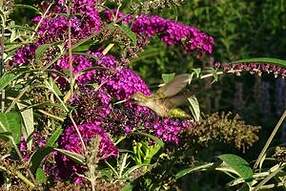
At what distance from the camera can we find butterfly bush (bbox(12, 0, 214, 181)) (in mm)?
2057

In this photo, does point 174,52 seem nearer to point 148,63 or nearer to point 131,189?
point 148,63

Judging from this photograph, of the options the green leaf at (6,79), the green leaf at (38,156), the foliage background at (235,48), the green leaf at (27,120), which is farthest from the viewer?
the foliage background at (235,48)

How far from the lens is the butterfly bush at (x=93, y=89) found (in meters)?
2.06

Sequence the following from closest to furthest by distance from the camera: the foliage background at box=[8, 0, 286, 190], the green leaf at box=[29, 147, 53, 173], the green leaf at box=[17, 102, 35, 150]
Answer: the green leaf at box=[29, 147, 53, 173] < the green leaf at box=[17, 102, 35, 150] < the foliage background at box=[8, 0, 286, 190]

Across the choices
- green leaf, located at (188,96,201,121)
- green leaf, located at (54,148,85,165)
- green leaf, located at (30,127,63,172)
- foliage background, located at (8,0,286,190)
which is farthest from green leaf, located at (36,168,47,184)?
foliage background, located at (8,0,286,190)

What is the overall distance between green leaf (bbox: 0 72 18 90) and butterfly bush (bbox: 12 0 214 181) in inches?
5.5

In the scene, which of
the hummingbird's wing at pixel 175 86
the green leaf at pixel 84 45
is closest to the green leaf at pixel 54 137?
the green leaf at pixel 84 45

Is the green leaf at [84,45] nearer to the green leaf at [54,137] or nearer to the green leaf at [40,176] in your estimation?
the green leaf at [54,137]

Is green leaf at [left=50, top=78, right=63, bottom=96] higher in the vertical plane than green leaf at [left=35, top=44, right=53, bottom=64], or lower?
lower

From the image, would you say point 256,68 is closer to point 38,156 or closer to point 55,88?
point 55,88

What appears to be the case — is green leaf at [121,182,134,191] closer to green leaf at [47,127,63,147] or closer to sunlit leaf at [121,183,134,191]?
sunlit leaf at [121,183,134,191]

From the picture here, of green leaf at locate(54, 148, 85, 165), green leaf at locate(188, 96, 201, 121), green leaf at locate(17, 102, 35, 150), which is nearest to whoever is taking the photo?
green leaf at locate(54, 148, 85, 165)

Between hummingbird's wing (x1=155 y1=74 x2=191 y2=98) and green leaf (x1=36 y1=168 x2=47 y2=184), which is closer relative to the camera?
green leaf (x1=36 y1=168 x2=47 y2=184)

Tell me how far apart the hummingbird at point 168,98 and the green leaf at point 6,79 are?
1.24ft
